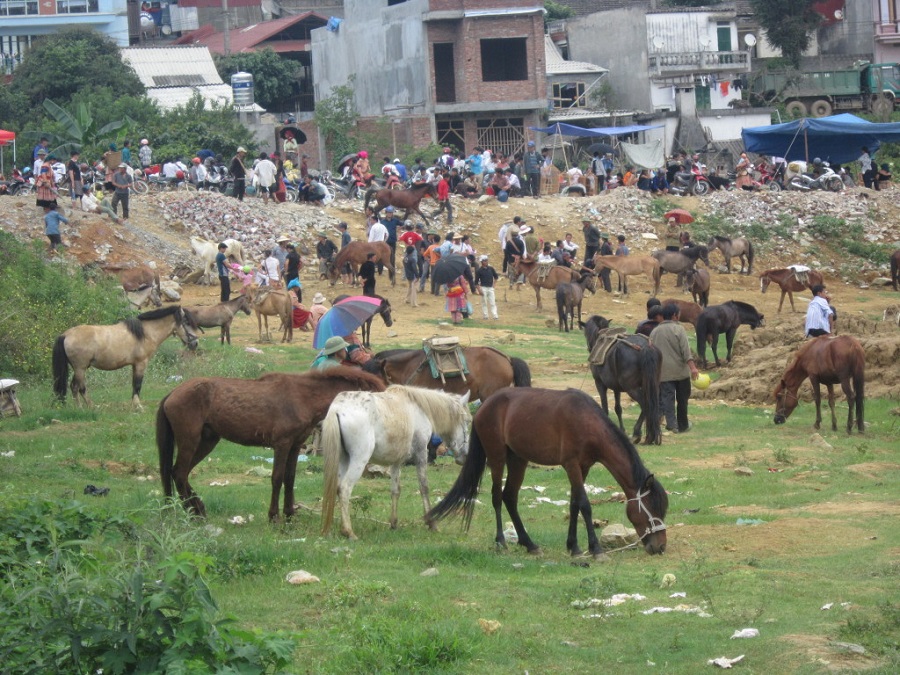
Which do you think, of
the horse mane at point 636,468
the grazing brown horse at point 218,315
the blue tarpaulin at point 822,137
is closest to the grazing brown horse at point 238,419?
the horse mane at point 636,468

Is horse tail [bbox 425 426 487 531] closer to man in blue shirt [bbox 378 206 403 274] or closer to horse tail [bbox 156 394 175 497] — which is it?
horse tail [bbox 156 394 175 497]

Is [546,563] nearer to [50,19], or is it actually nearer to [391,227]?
[391,227]

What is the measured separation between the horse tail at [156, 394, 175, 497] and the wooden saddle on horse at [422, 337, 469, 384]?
13.4 ft

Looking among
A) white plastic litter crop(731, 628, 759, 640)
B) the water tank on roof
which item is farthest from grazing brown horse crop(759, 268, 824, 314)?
the water tank on roof

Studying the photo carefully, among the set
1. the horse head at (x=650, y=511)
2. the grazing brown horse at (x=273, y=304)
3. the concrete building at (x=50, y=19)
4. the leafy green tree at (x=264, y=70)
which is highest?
the concrete building at (x=50, y=19)

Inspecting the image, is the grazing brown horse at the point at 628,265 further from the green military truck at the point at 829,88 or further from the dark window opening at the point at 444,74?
Answer: the green military truck at the point at 829,88

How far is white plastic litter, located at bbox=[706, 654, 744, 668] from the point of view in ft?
24.4

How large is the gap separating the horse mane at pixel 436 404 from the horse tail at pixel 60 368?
7172mm

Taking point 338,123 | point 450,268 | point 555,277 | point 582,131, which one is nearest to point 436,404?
point 450,268

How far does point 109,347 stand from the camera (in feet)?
56.7

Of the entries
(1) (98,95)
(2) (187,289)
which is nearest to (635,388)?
(2) (187,289)

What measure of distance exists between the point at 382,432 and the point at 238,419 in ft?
4.37

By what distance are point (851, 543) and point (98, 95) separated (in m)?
44.1

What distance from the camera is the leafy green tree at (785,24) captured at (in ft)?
202
